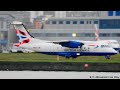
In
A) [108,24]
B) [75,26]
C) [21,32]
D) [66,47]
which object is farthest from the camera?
[66,47]

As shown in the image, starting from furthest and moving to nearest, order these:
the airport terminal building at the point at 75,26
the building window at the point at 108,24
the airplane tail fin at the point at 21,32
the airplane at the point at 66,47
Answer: the airplane at the point at 66,47 < the airplane tail fin at the point at 21,32 < the airport terminal building at the point at 75,26 < the building window at the point at 108,24

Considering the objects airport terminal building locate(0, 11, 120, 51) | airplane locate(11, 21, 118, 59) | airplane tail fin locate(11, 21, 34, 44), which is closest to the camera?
airport terminal building locate(0, 11, 120, 51)

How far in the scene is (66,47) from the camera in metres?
14.2

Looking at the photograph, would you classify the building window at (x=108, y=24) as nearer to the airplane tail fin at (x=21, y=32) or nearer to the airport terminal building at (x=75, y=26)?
the airport terminal building at (x=75, y=26)

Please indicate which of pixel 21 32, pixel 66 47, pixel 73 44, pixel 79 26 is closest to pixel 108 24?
pixel 79 26

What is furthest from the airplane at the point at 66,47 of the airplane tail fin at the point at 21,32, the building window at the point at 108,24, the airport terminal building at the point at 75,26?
the building window at the point at 108,24

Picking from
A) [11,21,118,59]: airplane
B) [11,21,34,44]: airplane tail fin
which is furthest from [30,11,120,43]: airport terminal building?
[11,21,118,59]: airplane

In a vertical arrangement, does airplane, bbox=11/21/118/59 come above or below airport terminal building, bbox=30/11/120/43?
below

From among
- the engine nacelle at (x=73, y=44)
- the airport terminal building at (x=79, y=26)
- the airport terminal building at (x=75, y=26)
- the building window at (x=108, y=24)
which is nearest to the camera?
the building window at (x=108, y=24)

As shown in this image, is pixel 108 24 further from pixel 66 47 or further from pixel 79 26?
pixel 66 47

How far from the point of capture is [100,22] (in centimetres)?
985

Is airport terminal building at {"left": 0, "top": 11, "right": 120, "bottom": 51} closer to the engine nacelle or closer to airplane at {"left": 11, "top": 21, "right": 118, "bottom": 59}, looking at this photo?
airplane at {"left": 11, "top": 21, "right": 118, "bottom": 59}

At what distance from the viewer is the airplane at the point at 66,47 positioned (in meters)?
11.7

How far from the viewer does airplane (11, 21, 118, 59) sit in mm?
11734
